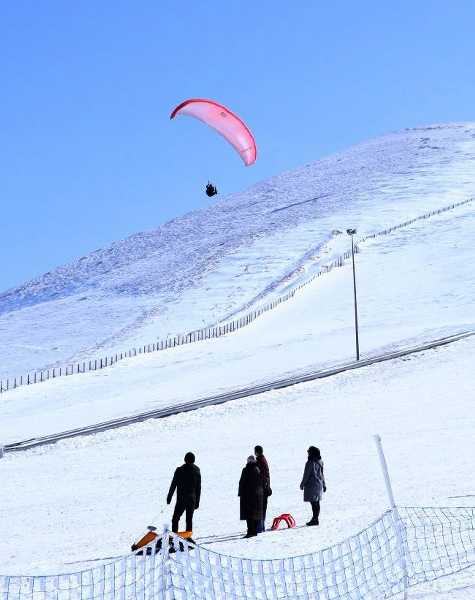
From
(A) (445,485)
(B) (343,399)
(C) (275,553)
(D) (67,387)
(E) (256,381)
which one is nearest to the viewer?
(C) (275,553)

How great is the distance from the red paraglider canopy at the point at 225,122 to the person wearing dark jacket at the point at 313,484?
11885 mm

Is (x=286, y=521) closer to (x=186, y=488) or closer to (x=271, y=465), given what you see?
(x=186, y=488)

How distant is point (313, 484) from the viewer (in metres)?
15.0

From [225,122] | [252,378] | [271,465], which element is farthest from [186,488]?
[252,378]

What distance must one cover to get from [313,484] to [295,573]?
12.4 feet

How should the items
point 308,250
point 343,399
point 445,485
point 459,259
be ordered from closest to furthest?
point 445,485
point 343,399
point 459,259
point 308,250

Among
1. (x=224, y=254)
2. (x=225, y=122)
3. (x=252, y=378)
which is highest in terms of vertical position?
(x=224, y=254)

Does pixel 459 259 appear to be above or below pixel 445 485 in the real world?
above

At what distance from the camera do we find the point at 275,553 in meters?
12.8

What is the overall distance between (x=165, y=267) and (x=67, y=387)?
206ft

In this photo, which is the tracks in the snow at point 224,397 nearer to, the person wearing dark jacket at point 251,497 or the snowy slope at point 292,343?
the snowy slope at point 292,343

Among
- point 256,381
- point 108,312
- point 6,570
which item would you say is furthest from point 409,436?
point 108,312

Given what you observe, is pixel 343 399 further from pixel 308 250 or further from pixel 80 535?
pixel 308 250

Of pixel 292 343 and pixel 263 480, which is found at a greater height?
pixel 292 343
